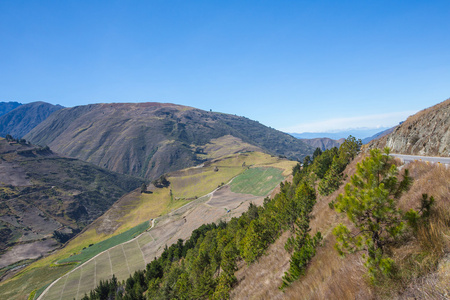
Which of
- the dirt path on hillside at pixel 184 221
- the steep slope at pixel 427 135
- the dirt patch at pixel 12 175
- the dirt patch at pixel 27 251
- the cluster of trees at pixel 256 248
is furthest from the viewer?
the dirt patch at pixel 12 175

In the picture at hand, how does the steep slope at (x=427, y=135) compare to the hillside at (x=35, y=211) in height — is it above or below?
above

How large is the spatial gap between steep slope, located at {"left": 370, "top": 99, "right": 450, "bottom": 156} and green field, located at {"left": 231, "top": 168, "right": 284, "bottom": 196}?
78.0 meters

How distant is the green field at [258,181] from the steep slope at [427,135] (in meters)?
78.0

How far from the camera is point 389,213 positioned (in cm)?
840

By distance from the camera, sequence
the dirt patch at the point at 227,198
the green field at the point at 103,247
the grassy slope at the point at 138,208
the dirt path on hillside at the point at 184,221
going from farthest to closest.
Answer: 1. the dirt patch at the point at 227,198
2. the green field at the point at 103,247
3. the grassy slope at the point at 138,208
4. the dirt path on hillside at the point at 184,221

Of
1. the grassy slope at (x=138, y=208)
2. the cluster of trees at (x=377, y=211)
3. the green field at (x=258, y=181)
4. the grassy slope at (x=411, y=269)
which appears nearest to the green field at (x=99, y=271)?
the grassy slope at (x=138, y=208)

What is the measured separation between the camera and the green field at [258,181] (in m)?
115

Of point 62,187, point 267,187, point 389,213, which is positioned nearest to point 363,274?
point 389,213

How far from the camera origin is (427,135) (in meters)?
27.4

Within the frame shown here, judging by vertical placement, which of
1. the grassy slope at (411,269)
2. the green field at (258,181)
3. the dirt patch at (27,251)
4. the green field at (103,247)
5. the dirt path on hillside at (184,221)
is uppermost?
the grassy slope at (411,269)

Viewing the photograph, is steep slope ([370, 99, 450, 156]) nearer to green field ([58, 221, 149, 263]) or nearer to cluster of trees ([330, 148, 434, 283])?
cluster of trees ([330, 148, 434, 283])

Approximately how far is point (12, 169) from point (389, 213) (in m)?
268

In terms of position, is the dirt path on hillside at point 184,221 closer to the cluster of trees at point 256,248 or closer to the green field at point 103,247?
the green field at point 103,247

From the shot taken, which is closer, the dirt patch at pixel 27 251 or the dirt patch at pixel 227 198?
the dirt patch at pixel 227 198
